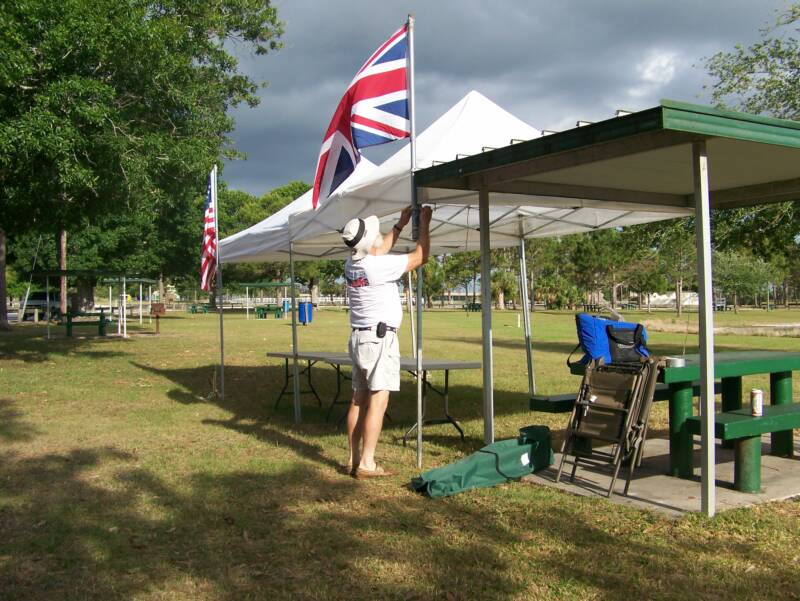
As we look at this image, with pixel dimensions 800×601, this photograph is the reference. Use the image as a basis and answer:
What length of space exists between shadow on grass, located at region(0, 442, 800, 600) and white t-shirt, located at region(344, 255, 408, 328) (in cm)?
123

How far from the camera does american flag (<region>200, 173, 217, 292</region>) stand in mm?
9438

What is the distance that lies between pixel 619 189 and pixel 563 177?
3.63 feet

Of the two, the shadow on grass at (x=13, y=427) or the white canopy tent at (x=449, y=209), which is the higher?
the white canopy tent at (x=449, y=209)

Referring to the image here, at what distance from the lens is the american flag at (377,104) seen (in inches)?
227

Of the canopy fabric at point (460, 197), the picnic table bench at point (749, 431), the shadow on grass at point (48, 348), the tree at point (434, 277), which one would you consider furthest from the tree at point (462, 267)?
the picnic table bench at point (749, 431)

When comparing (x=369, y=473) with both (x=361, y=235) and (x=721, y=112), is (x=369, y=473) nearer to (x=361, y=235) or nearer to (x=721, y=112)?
(x=361, y=235)

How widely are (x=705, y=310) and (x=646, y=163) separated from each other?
4.43 ft

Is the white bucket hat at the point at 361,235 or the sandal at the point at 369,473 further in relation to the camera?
the sandal at the point at 369,473

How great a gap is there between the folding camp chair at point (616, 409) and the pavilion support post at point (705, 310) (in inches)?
22.4

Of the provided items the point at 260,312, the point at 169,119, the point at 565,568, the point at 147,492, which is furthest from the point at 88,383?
the point at 260,312

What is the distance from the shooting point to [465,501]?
15.9ft

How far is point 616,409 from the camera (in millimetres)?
4988

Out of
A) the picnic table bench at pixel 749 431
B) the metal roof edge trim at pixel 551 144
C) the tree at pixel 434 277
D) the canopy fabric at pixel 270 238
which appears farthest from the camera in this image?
the tree at pixel 434 277

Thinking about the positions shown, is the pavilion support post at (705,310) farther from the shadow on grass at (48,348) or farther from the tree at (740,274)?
the tree at (740,274)
